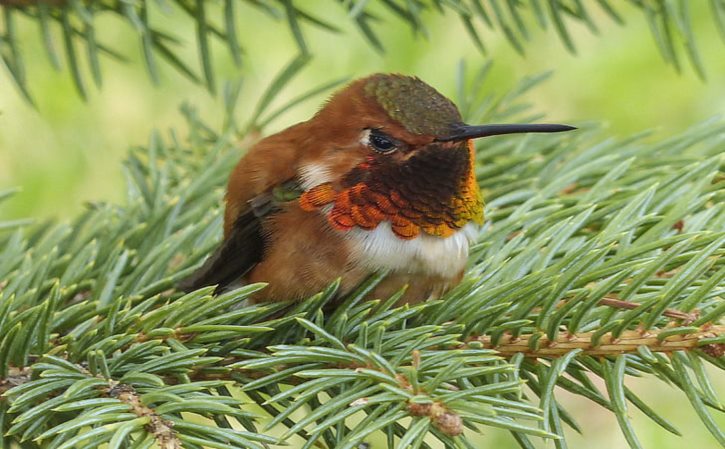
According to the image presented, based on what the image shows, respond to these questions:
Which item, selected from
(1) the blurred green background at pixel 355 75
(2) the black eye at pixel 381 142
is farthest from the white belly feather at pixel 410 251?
(1) the blurred green background at pixel 355 75

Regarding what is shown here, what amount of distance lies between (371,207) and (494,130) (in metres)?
0.22

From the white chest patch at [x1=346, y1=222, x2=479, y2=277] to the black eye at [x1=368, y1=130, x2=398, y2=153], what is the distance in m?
0.12

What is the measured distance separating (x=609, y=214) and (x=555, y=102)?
2.22 meters

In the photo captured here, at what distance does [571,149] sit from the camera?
1.76 metres

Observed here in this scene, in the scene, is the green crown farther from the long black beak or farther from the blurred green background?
the blurred green background

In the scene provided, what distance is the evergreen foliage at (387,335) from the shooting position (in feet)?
3.43

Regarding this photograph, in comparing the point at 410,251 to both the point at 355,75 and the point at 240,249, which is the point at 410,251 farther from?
the point at 355,75

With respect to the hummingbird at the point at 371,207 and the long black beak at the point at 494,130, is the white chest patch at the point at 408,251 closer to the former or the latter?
the hummingbird at the point at 371,207

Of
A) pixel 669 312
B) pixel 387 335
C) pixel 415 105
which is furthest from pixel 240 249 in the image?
pixel 669 312

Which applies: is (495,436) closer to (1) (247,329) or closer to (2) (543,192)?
(2) (543,192)

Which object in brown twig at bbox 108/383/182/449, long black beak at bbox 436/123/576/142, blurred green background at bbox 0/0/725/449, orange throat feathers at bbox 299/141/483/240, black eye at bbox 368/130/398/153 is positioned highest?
brown twig at bbox 108/383/182/449

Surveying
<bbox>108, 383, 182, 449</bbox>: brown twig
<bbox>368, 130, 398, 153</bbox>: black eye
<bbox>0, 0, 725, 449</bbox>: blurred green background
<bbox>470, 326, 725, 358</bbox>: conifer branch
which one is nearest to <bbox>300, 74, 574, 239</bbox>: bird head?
<bbox>368, 130, 398, 153</bbox>: black eye

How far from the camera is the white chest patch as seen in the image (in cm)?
147

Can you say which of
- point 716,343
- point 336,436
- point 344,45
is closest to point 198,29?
point 336,436
